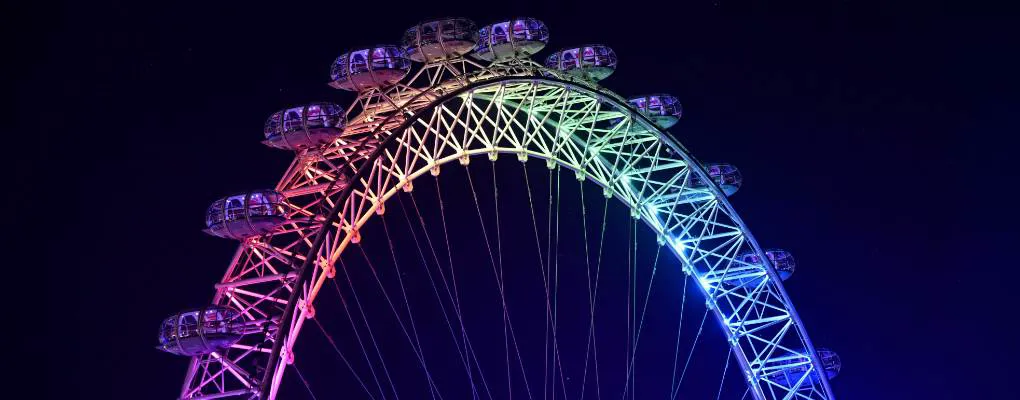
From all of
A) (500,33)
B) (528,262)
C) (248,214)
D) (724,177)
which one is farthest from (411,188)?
(528,262)

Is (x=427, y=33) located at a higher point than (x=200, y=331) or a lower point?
higher

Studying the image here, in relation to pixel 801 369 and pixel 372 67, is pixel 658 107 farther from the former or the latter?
pixel 801 369

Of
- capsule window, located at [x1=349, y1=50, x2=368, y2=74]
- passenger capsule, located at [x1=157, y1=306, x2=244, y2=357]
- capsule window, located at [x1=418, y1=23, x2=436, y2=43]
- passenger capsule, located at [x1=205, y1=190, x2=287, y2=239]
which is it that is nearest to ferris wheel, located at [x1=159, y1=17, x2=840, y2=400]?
capsule window, located at [x1=418, y1=23, x2=436, y2=43]

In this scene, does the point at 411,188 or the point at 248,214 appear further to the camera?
the point at 411,188

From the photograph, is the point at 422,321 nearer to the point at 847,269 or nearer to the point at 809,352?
the point at 809,352

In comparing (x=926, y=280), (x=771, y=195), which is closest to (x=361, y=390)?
(x=771, y=195)

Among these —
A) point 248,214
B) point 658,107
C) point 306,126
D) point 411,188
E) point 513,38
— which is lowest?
point 658,107

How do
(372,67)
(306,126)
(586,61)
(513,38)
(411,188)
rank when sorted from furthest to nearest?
(586,61) < (411,188) < (513,38) < (372,67) < (306,126)
